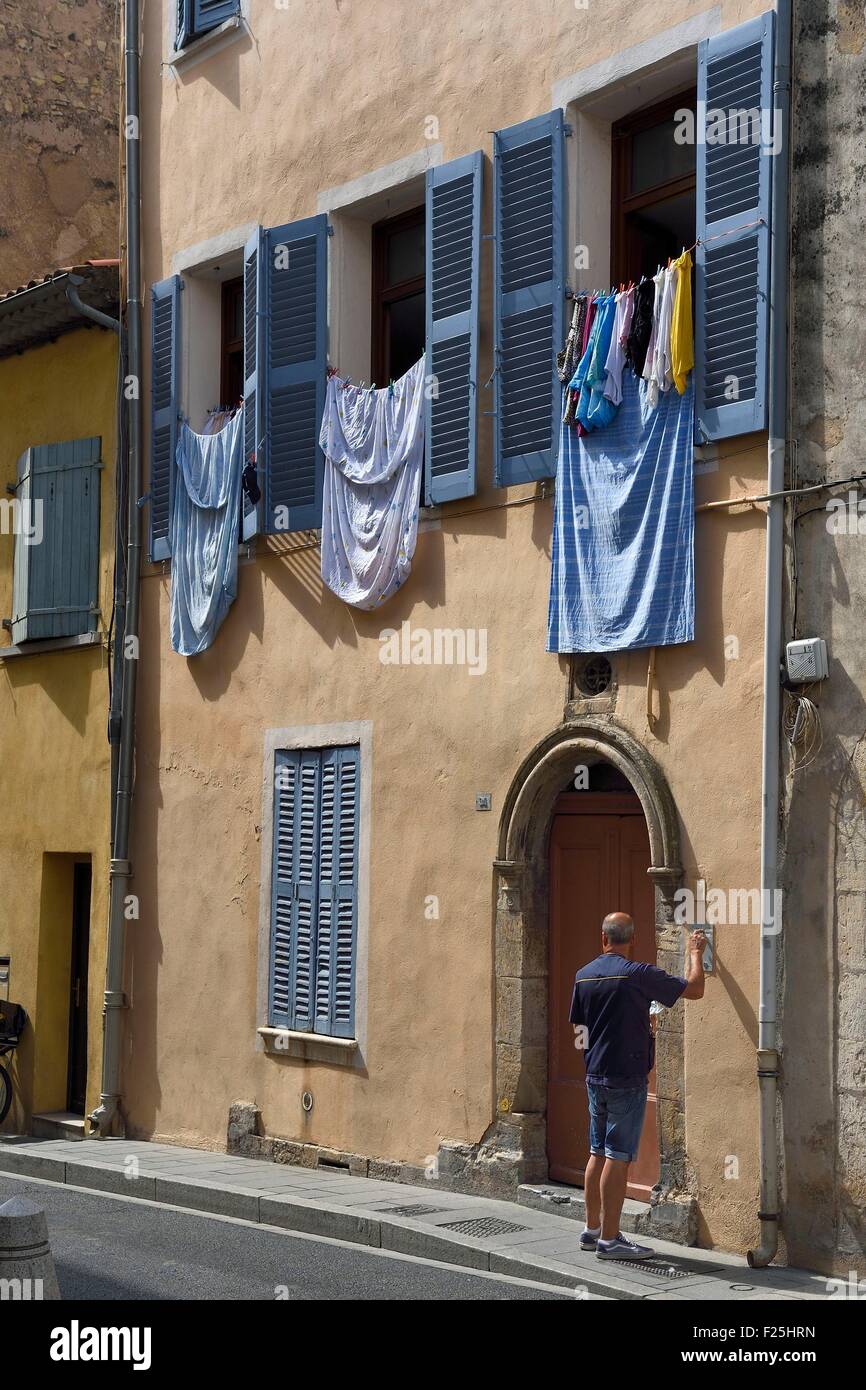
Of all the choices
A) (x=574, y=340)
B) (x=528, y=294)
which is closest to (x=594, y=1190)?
(x=574, y=340)

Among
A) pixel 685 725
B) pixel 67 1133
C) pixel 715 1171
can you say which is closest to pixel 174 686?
pixel 67 1133

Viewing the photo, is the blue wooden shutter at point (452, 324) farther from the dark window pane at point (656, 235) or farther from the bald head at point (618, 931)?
the bald head at point (618, 931)

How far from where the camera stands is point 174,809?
13.4 m

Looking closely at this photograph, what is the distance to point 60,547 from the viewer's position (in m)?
14.8

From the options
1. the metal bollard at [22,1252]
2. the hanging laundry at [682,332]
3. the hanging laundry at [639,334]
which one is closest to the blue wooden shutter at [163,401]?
the hanging laundry at [639,334]

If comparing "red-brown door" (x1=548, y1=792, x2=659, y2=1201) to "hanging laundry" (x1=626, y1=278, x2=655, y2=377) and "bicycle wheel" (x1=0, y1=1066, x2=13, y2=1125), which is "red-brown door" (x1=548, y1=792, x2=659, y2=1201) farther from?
"bicycle wheel" (x1=0, y1=1066, x2=13, y2=1125)

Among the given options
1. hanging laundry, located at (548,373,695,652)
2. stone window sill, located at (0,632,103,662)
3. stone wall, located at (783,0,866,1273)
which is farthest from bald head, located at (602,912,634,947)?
stone window sill, located at (0,632,103,662)

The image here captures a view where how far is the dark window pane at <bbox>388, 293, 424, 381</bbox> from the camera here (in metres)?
12.0

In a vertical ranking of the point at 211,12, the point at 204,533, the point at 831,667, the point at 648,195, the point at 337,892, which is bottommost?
the point at 337,892

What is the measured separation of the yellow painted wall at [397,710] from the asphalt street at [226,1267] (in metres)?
1.40

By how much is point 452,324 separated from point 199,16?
4.31 meters

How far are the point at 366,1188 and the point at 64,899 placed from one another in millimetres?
5255

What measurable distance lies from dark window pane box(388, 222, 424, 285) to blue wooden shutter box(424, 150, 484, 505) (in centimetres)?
77

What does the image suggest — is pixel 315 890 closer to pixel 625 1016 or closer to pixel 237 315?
pixel 625 1016
